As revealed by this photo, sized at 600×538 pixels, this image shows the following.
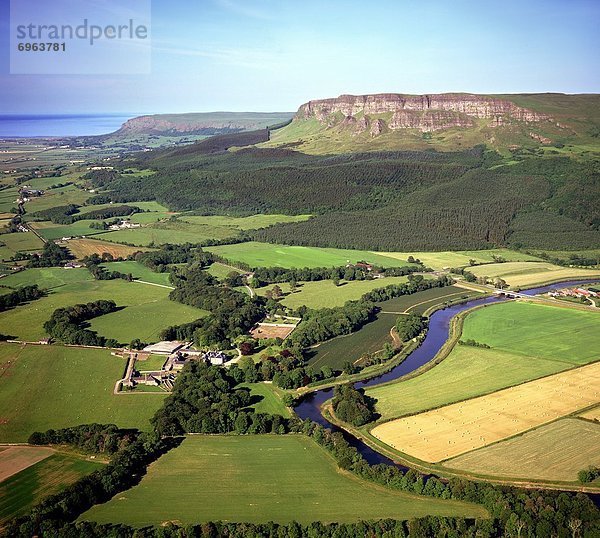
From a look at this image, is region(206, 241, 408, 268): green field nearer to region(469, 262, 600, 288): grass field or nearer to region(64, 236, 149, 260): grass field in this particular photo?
region(469, 262, 600, 288): grass field

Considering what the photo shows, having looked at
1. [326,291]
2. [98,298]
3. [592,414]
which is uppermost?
[326,291]

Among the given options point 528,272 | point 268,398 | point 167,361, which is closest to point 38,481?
point 268,398

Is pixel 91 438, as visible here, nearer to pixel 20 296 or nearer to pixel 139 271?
pixel 20 296

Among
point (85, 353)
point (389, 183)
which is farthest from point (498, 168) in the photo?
point (85, 353)

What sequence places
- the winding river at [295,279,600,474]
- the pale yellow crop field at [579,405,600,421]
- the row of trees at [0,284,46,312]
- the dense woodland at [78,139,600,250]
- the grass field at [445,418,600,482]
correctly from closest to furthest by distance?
1. the grass field at [445,418,600,482]
2. the winding river at [295,279,600,474]
3. the pale yellow crop field at [579,405,600,421]
4. the row of trees at [0,284,46,312]
5. the dense woodland at [78,139,600,250]

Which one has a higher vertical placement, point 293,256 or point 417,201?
point 417,201

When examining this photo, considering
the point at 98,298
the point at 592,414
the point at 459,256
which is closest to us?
the point at 592,414

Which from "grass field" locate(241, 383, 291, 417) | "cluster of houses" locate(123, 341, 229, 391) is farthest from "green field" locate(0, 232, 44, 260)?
"grass field" locate(241, 383, 291, 417)
